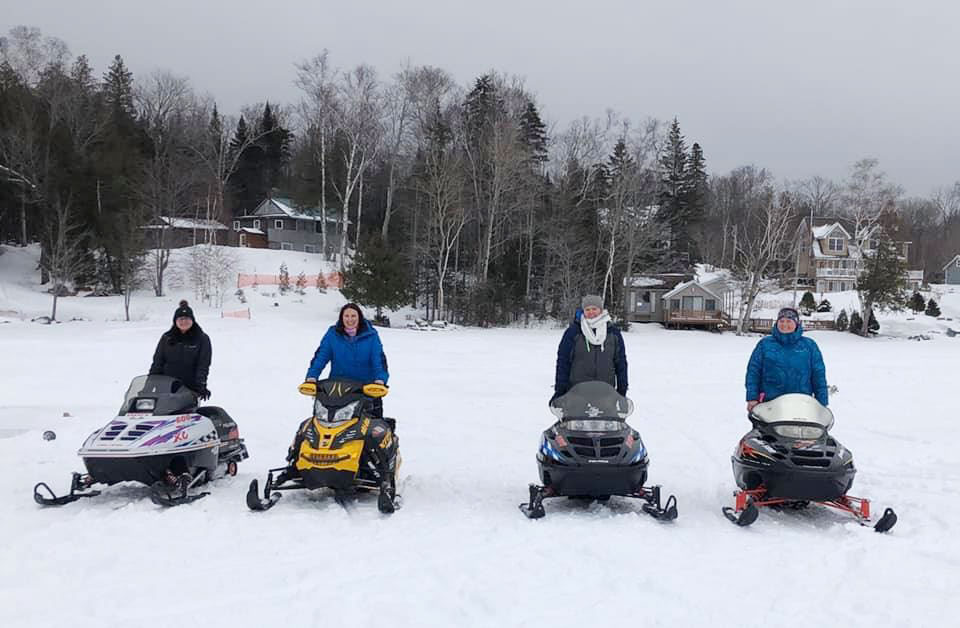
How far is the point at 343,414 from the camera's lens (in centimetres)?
612

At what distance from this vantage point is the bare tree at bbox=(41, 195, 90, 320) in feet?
102

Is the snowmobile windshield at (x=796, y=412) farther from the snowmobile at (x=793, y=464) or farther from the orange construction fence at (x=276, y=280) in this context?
the orange construction fence at (x=276, y=280)

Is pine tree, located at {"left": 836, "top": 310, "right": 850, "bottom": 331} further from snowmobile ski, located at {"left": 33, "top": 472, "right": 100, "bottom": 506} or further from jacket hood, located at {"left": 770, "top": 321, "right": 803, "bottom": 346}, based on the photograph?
snowmobile ski, located at {"left": 33, "top": 472, "right": 100, "bottom": 506}

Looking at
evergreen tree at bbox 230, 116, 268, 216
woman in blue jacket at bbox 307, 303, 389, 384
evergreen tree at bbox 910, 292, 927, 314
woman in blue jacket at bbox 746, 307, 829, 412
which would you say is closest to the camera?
woman in blue jacket at bbox 746, 307, 829, 412

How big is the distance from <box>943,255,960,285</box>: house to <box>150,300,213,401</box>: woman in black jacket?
8170 cm

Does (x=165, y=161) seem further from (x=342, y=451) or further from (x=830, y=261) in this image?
(x=830, y=261)

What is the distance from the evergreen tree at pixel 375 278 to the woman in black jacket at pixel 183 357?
2738 centimetres

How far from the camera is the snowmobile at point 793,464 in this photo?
5730 millimetres

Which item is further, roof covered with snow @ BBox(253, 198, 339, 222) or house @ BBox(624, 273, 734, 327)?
roof covered with snow @ BBox(253, 198, 339, 222)

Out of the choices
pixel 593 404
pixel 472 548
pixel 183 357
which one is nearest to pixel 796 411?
pixel 593 404

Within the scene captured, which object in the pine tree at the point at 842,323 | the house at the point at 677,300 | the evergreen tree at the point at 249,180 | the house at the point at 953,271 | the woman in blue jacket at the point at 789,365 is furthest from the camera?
the house at the point at 953,271

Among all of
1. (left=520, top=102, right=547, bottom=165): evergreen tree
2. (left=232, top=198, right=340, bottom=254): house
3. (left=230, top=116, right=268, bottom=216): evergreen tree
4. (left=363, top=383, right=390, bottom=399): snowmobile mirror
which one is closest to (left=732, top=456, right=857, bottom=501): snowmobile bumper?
(left=363, top=383, right=390, bottom=399): snowmobile mirror

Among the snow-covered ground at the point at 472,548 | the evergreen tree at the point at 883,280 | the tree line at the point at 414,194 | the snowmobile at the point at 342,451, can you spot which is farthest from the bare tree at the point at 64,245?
the evergreen tree at the point at 883,280

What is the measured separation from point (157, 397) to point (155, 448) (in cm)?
59
